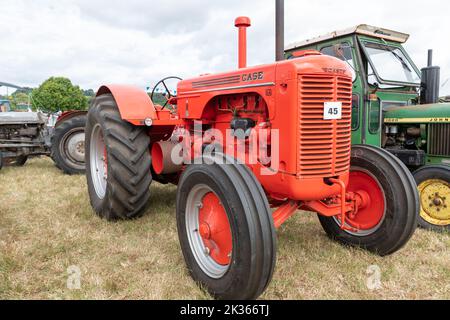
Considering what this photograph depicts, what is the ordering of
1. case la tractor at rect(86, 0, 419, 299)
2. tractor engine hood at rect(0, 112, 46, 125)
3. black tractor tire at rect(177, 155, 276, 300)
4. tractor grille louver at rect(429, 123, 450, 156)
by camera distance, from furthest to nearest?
tractor engine hood at rect(0, 112, 46, 125), tractor grille louver at rect(429, 123, 450, 156), case la tractor at rect(86, 0, 419, 299), black tractor tire at rect(177, 155, 276, 300)

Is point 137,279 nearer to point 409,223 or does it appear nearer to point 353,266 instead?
point 353,266

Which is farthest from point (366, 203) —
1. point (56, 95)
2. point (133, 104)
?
point (56, 95)

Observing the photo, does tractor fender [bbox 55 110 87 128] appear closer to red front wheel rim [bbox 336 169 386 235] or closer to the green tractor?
the green tractor

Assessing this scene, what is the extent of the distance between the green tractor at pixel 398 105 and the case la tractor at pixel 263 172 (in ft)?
4.24

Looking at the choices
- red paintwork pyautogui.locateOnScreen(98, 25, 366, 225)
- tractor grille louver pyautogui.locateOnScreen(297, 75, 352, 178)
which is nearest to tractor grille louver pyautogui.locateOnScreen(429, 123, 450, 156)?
red paintwork pyautogui.locateOnScreen(98, 25, 366, 225)

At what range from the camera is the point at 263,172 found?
2.59 metres

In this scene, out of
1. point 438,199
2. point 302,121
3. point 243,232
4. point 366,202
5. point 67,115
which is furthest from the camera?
point 67,115

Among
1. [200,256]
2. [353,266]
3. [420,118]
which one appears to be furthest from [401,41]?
[200,256]

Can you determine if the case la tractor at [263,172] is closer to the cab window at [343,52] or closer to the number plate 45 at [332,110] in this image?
the number plate 45 at [332,110]

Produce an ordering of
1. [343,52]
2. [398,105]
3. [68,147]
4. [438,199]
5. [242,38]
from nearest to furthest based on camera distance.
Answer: [242,38] → [438,199] → [343,52] → [398,105] → [68,147]

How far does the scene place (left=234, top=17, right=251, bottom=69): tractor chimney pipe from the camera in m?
3.15

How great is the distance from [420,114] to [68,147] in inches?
239

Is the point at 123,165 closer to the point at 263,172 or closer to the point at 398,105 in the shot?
the point at 263,172

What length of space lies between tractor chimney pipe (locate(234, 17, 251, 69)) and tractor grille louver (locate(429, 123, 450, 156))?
2681mm
